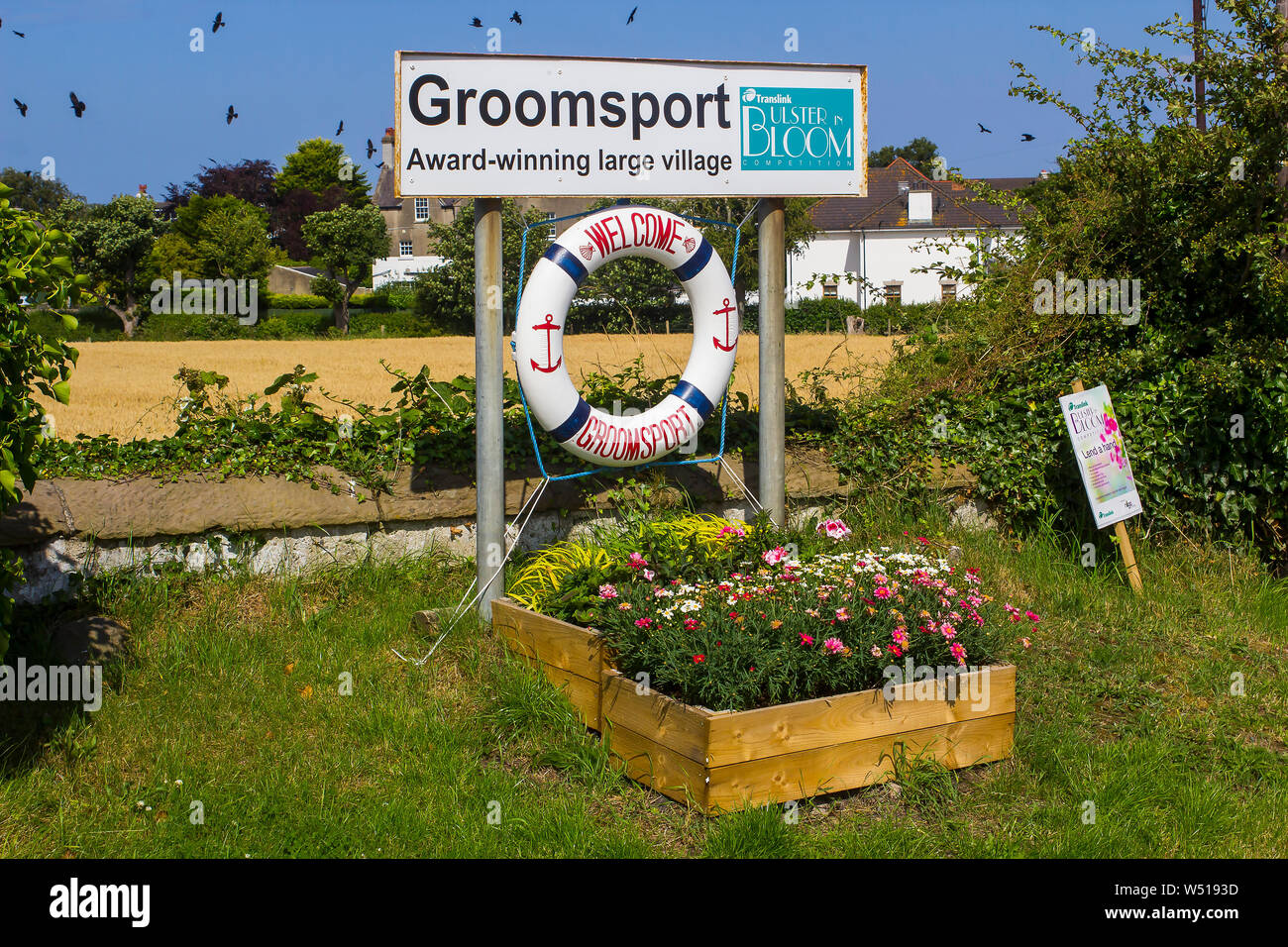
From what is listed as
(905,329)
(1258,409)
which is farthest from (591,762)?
(905,329)

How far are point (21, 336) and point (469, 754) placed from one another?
6.54 ft

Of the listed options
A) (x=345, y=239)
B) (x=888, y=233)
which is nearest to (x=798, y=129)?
(x=345, y=239)

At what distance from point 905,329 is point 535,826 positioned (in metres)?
5.63

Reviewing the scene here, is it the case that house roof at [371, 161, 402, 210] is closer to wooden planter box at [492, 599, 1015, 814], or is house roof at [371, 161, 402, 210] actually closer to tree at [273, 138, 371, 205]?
tree at [273, 138, 371, 205]

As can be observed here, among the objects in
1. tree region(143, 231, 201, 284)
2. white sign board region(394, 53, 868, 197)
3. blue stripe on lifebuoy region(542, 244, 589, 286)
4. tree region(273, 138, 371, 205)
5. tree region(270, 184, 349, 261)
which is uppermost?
tree region(273, 138, 371, 205)

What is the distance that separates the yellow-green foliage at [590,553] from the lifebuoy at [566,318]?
16.2 inches

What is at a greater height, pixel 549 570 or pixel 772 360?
pixel 772 360

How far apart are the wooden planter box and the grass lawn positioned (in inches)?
3.2

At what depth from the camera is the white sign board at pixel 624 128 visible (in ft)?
15.5

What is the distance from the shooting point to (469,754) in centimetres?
392

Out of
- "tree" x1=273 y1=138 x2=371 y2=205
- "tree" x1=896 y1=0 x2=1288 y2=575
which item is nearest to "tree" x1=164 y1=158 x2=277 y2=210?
"tree" x1=273 y1=138 x2=371 y2=205

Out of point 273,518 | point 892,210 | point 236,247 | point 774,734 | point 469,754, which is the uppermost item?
point 892,210

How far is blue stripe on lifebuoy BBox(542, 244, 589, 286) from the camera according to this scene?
478cm

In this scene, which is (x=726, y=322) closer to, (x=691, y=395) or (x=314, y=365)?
(x=691, y=395)
